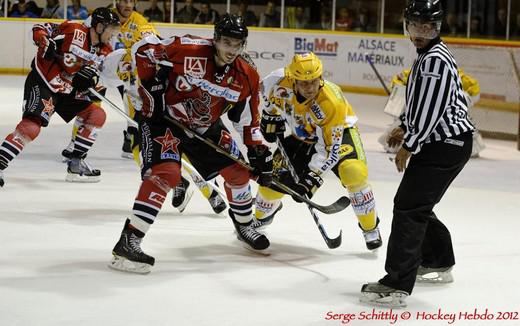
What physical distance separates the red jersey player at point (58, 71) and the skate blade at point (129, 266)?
194 cm

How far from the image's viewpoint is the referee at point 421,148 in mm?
3525

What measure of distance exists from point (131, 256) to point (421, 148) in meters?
1.21

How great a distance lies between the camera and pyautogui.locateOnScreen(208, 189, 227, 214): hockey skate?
526 cm

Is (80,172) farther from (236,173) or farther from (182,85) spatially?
(182,85)

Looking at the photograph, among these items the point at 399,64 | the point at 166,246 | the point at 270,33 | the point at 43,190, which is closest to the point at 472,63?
the point at 399,64

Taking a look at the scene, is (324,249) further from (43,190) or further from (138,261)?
(43,190)

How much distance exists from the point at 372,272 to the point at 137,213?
1001mm

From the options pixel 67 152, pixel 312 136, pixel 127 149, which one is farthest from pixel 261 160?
pixel 127 149

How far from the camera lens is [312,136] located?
4.66m

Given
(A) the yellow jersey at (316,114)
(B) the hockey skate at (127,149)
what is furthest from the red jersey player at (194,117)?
(B) the hockey skate at (127,149)

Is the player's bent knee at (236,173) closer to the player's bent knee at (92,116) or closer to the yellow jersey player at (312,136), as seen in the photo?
the yellow jersey player at (312,136)

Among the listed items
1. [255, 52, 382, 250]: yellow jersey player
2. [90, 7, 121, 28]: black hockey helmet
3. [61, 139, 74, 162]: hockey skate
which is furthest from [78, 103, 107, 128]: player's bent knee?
[255, 52, 382, 250]: yellow jersey player

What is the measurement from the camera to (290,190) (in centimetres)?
454

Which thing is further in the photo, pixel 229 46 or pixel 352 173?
pixel 352 173
